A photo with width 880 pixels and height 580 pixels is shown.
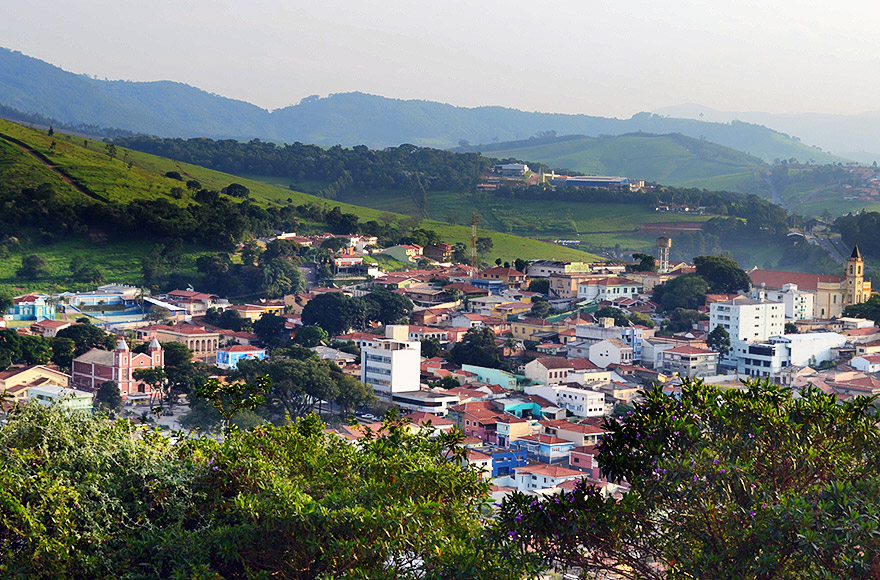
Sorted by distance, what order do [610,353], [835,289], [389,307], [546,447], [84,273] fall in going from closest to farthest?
[546,447], [610,353], [389,307], [84,273], [835,289]

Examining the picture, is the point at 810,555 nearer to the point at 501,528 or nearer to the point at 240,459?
the point at 501,528

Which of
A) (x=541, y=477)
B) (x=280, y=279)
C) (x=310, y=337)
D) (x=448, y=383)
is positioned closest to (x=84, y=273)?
(x=280, y=279)

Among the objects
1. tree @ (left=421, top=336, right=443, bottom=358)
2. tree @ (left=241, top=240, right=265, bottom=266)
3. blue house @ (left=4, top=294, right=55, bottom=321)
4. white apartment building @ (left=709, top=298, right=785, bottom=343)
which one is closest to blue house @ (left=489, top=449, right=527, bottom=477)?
tree @ (left=421, top=336, right=443, bottom=358)

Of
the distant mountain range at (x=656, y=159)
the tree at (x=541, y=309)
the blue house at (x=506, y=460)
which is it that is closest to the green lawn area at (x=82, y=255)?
the tree at (x=541, y=309)

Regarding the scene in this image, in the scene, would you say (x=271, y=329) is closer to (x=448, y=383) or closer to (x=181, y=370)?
(x=181, y=370)

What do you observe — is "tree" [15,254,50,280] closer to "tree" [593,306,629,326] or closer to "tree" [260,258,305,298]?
"tree" [260,258,305,298]

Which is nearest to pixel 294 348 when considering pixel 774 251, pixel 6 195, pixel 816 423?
pixel 6 195
